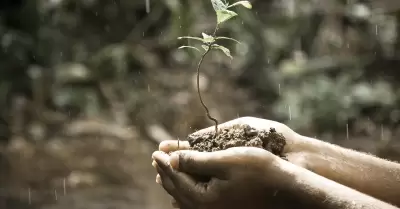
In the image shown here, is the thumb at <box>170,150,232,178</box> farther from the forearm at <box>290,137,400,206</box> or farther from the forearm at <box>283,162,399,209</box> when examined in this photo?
the forearm at <box>290,137,400,206</box>

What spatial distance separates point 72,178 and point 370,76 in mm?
2428

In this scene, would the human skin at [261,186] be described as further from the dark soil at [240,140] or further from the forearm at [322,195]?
the dark soil at [240,140]

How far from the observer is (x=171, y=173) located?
39.1 inches

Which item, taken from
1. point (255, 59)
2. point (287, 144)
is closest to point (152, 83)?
point (255, 59)

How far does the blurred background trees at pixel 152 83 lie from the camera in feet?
10.4

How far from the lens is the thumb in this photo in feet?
2.96

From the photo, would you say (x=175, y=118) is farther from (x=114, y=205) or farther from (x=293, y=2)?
(x=293, y=2)

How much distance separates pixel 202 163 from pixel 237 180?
0.08 meters

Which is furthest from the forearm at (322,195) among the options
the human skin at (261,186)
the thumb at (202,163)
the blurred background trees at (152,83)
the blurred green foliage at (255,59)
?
the blurred green foliage at (255,59)

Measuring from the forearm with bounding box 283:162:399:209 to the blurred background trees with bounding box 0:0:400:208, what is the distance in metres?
1.97

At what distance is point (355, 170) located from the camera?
1158mm

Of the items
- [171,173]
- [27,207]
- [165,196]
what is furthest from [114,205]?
[171,173]

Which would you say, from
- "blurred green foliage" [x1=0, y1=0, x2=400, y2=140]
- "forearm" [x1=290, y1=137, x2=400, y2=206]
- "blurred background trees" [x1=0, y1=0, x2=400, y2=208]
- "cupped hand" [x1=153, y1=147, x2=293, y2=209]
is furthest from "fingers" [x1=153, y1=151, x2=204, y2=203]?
"blurred green foliage" [x1=0, y1=0, x2=400, y2=140]

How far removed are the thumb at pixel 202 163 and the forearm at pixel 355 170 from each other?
317 mm
